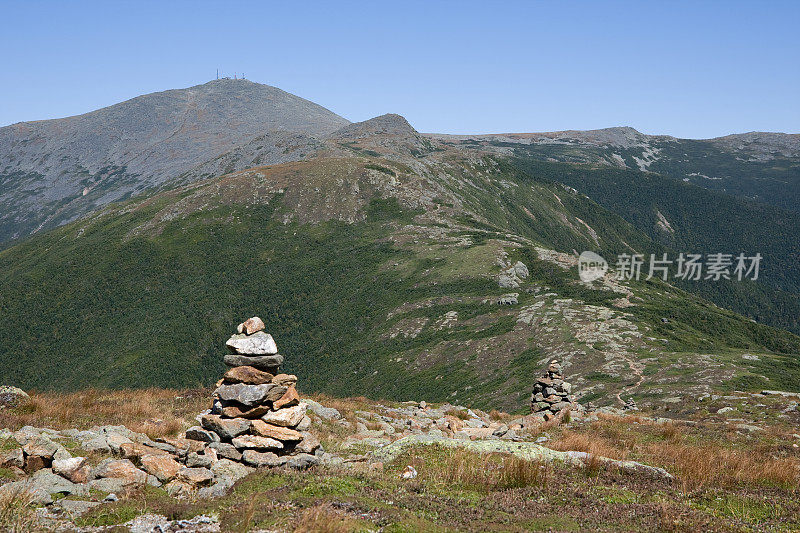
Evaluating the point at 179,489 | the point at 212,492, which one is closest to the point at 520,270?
the point at 179,489

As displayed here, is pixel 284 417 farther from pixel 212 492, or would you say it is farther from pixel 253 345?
pixel 212 492

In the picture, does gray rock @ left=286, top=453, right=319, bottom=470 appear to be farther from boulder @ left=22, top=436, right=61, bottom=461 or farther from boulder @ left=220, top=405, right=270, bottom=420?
boulder @ left=22, top=436, right=61, bottom=461

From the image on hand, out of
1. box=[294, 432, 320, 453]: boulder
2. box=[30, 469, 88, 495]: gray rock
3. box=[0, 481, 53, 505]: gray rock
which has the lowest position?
box=[294, 432, 320, 453]: boulder

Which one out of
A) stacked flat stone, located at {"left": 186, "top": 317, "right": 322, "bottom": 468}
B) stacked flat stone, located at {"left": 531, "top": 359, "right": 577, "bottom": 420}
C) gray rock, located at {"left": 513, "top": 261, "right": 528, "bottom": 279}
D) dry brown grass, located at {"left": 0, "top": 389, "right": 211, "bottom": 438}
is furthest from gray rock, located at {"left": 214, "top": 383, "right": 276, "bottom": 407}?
gray rock, located at {"left": 513, "top": 261, "right": 528, "bottom": 279}

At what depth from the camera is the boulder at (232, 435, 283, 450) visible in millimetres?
18938

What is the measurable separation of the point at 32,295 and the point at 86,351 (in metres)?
41.5

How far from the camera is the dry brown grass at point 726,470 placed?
688 inches

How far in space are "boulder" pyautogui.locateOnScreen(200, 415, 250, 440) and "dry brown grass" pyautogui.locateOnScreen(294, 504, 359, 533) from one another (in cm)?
735

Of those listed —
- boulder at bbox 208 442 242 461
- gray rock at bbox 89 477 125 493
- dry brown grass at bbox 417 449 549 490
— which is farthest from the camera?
boulder at bbox 208 442 242 461

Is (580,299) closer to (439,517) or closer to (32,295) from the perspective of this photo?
(439,517)

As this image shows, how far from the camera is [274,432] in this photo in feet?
64.3

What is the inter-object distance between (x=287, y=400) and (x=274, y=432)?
1.56 metres

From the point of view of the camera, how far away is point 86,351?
158 meters

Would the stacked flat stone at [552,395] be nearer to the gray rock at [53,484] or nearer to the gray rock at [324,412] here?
the gray rock at [324,412]
